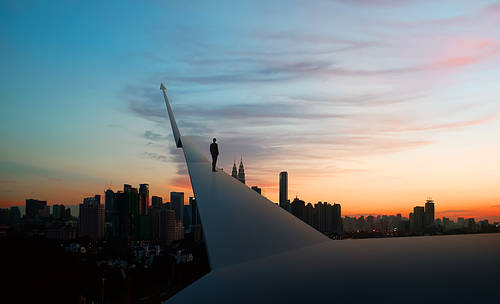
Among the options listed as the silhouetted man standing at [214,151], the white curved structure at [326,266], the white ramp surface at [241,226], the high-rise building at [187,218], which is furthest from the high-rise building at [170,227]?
the white curved structure at [326,266]

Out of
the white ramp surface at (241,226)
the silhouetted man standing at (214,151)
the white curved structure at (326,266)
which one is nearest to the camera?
the white curved structure at (326,266)

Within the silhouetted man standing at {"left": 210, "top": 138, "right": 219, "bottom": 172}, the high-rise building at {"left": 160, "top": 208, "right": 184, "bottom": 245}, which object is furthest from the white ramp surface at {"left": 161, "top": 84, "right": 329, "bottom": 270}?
the high-rise building at {"left": 160, "top": 208, "right": 184, "bottom": 245}

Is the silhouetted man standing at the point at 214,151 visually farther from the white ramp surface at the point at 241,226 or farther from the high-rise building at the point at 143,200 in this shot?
the high-rise building at the point at 143,200

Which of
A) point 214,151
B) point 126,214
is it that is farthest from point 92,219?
point 214,151

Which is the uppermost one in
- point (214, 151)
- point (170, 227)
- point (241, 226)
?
point (214, 151)

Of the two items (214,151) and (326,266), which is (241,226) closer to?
(326,266)

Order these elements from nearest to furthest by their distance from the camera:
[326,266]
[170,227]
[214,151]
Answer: [326,266]
[214,151]
[170,227]
